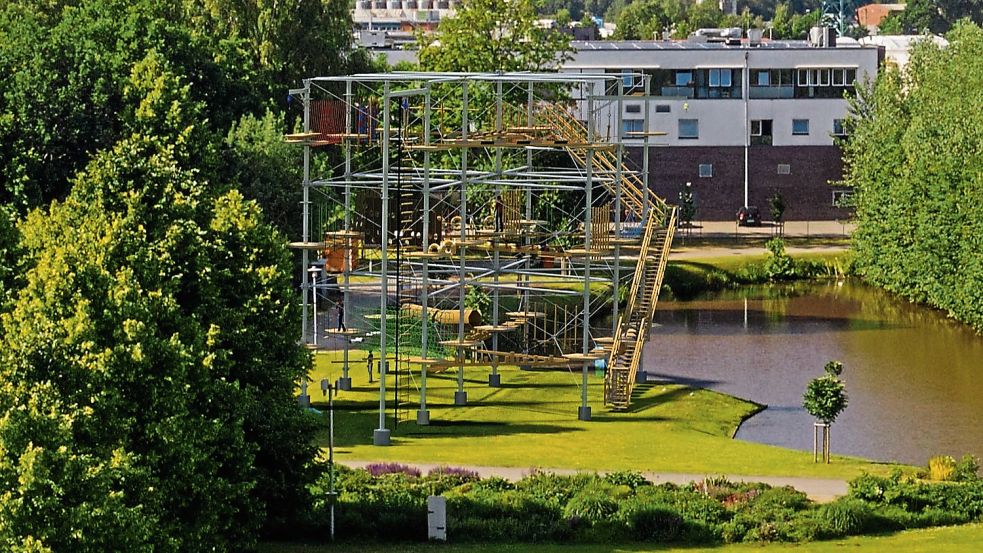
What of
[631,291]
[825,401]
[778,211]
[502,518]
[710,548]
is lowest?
[710,548]

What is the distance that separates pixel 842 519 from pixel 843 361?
24.9 metres

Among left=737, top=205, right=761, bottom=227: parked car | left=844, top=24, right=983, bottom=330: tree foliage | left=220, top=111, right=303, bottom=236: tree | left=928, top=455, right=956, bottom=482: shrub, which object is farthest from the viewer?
left=737, top=205, right=761, bottom=227: parked car

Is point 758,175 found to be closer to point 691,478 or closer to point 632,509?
point 691,478

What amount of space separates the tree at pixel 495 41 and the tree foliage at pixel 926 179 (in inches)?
615

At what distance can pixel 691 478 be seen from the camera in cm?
4394

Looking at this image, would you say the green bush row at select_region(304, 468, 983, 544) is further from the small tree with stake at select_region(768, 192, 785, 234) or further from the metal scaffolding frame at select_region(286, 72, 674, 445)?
the small tree with stake at select_region(768, 192, 785, 234)

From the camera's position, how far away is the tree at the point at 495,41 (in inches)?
3280

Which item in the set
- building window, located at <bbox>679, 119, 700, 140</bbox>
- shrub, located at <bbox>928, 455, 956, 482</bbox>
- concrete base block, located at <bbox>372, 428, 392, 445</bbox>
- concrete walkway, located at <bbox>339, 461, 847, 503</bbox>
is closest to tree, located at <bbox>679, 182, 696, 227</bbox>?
building window, located at <bbox>679, 119, 700, 140</bbox>

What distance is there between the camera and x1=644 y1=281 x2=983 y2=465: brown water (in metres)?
51.8

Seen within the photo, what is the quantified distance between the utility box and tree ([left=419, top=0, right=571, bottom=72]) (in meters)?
46.0

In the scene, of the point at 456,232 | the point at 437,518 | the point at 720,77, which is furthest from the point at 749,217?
the point at 437,518

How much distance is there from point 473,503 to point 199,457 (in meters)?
7.55

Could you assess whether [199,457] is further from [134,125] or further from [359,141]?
[359,141]

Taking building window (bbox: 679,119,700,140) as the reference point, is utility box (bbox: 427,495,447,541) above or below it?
below
